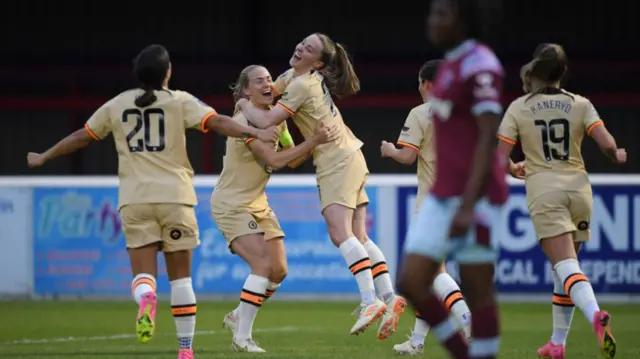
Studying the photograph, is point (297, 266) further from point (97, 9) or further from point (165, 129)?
point (97, 9)

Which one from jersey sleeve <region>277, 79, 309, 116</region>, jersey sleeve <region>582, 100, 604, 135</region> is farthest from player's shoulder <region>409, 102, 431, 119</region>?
jersey sleeve <region>582, 100, 604, 135</region>

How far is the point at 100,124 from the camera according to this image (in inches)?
318

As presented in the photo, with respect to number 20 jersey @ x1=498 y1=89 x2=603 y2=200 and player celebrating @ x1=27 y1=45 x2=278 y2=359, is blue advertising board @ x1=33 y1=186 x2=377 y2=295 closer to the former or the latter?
number 20 jersey @ x1=498 y1=89 x2=603 y2=200

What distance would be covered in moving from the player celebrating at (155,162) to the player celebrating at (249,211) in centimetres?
121

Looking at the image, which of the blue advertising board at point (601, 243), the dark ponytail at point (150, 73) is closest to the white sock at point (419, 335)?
the dark ponytail at point (150, 73)

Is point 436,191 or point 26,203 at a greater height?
point 436,191

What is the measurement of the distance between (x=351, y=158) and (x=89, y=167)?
14011 mm

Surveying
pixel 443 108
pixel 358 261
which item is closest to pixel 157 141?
pixel 358 261

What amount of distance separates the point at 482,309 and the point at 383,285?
3306mm

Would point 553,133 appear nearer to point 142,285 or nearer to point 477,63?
point 477,63

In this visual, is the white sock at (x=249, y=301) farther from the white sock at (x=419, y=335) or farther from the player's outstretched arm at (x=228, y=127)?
the player's outstretched arm at (x=228, y=127)

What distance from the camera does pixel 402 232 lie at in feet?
47.4

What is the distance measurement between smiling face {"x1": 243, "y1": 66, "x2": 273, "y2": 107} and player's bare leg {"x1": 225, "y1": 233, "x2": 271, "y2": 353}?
37.8 inches

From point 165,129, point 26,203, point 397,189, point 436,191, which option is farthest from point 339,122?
point 26,203
